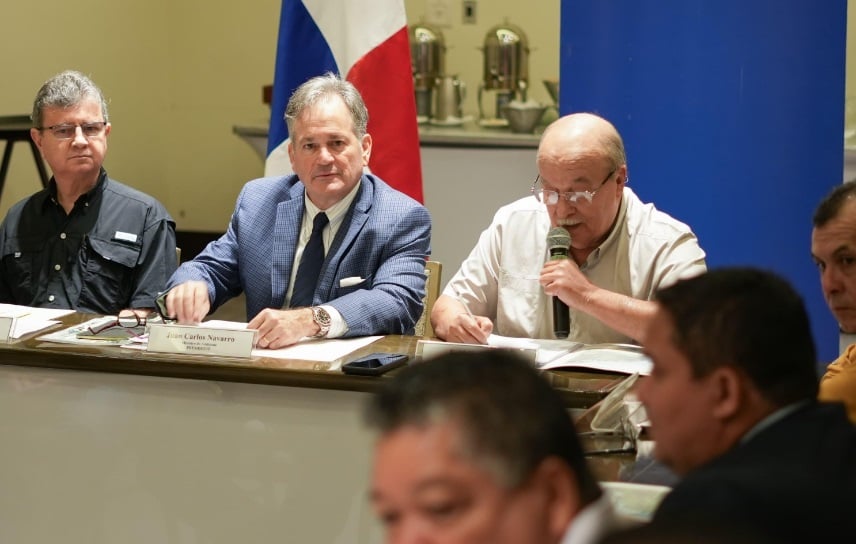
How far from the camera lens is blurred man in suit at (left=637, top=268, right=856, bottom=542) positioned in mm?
1208

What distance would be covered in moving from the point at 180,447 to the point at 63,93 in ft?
4.32

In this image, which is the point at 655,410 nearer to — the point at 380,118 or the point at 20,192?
the point at 380,118

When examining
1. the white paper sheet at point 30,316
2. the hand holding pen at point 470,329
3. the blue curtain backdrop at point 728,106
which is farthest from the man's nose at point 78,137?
the blue curtain backdrop at point 728,106

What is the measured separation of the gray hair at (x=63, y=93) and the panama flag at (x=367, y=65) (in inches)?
33.7

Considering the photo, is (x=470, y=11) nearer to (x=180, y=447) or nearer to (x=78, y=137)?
(x=78, y=137)

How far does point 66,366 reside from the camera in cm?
265

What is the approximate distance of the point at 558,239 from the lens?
288 centimetres

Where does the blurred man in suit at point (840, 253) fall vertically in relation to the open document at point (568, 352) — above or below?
above

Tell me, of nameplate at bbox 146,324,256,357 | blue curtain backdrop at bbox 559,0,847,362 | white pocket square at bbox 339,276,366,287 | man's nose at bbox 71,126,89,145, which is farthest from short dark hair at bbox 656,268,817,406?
man's nose at bbox 71,126,89,145

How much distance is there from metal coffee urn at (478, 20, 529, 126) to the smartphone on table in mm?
4033

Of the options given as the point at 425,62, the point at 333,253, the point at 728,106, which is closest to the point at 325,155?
the point at 333,253

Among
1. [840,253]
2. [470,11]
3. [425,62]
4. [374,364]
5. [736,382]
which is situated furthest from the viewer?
[470,11]

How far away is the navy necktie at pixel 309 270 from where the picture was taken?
315 centimetres

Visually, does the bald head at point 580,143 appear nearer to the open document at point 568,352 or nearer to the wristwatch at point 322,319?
the open document at point 568,352
